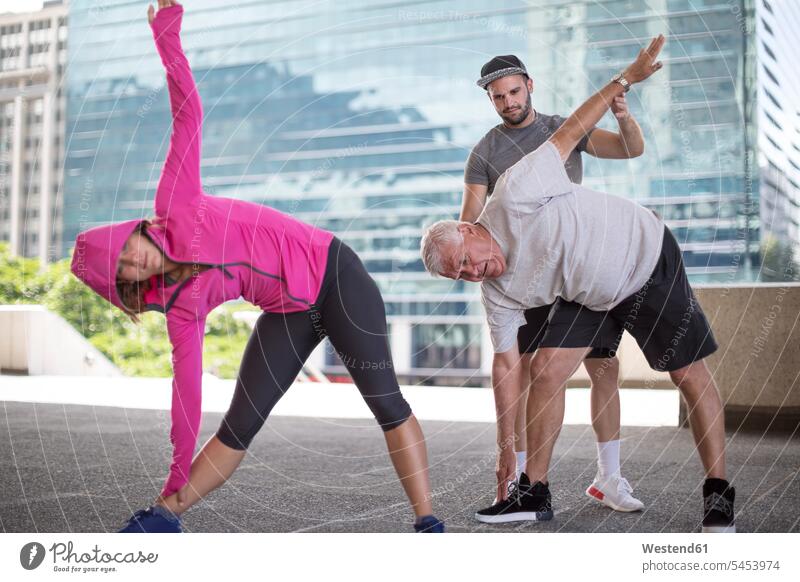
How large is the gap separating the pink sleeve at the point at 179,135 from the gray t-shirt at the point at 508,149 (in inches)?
40.7

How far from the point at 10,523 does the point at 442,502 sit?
1.26 meters

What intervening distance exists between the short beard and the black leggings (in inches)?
31.9

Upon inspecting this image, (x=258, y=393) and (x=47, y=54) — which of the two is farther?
(x=47, y=54)

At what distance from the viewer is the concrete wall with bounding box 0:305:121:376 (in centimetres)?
688

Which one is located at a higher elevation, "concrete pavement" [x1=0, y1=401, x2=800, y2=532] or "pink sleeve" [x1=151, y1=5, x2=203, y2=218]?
"pink sleeve" [x1=151, y1=5, x2=203, y2=218]

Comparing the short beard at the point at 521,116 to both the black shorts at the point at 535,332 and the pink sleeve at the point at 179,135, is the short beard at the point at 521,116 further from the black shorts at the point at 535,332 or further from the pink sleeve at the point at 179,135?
the pink sleeve at the point at 179,135

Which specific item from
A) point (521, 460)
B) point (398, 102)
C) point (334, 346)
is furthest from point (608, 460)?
point (398, 102)

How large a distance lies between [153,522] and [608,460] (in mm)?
1392

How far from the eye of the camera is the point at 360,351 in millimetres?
2018

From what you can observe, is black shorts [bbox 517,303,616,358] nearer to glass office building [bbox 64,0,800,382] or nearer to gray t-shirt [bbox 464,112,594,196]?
gray t-shirt [bbox 464,112,594,196]

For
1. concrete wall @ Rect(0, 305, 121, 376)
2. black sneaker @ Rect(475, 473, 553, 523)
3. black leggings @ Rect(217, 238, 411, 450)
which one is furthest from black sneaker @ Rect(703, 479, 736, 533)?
concrete wall @ Rect(0, 305, 121, 376)

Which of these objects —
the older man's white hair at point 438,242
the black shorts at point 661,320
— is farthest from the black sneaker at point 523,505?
the older man's white hair at point 438,242
